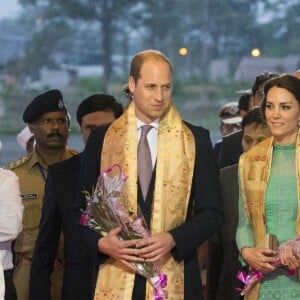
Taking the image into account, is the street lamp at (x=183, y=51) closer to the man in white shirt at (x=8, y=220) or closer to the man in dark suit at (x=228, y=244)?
the man in dark suit at (x=228, y=244)

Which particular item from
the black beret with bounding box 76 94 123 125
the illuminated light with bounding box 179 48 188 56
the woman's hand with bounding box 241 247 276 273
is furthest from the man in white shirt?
the illuminated light with bounding box 179 48 188 56

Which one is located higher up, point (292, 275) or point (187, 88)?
point (187, 88)

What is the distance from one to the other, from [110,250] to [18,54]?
179 inches

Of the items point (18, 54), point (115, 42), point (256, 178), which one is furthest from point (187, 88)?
point (256, 178)

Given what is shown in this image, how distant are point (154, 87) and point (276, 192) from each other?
2.03ft

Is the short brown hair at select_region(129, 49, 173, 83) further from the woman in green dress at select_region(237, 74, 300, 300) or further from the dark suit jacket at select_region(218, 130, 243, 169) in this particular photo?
the dark suit jacket at select_region(218, 130, 243, 169)

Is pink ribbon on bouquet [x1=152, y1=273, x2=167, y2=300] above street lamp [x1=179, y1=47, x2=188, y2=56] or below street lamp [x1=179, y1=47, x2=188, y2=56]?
below

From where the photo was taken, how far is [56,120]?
610cm

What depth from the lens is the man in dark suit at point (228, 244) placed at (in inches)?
213

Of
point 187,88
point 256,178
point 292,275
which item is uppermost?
point 187,88

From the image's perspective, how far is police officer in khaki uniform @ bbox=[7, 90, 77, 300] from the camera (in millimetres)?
5859

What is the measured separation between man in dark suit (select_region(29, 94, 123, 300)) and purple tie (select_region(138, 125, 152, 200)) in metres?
0.66

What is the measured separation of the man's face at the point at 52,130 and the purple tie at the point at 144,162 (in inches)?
52.1

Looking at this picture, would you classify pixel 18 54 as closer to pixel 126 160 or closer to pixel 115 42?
pixel 115 42
